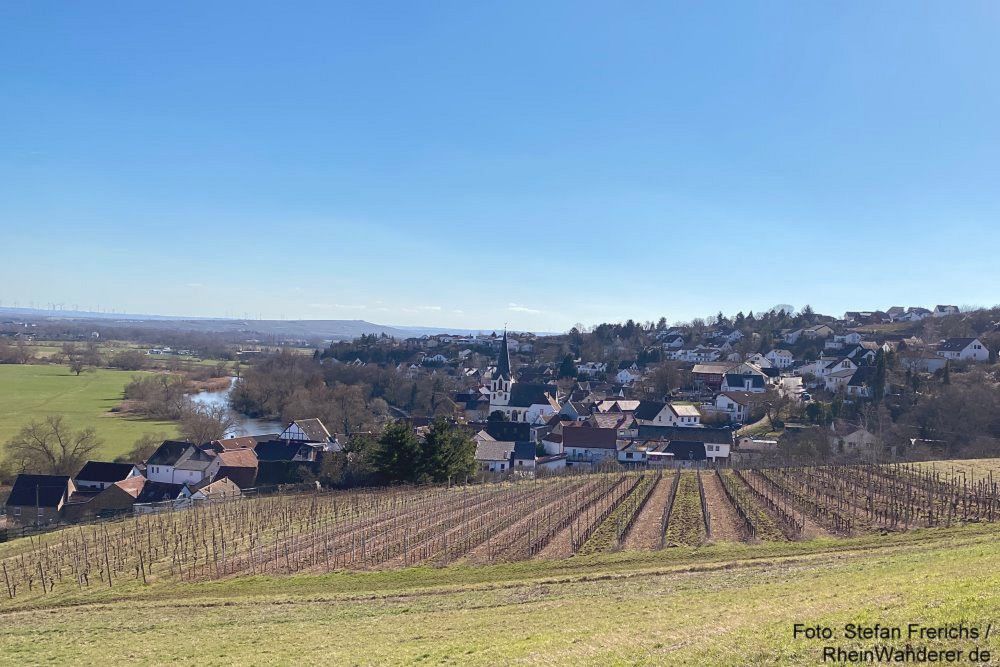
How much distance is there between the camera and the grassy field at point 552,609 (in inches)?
404

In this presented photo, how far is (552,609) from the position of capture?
580 inches

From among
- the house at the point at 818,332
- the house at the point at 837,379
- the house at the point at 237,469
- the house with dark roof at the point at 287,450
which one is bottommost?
the house at the point at 237,469

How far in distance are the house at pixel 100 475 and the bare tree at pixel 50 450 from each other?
3481mm

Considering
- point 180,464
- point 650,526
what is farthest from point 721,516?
point 180,464

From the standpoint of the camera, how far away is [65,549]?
27203mm

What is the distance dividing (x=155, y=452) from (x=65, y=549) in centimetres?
2410

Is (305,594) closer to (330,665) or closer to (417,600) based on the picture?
(417,600)

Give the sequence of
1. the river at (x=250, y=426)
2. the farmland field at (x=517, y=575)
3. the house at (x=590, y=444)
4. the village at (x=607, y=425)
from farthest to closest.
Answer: the river at (x=250, y=426)
the house at (x=590, y=444)
the village at (x=607, y=425)
the farmland field at (x=517, y=575)

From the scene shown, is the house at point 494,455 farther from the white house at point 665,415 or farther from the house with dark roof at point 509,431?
the white house at point 665,415

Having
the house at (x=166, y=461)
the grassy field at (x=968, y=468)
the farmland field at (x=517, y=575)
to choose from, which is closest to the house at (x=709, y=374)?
the grassy field at (x=968, y=468)

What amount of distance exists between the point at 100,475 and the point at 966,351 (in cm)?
8193

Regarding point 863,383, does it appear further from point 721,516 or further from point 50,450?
point 50,450

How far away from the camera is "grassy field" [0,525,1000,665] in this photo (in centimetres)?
1027

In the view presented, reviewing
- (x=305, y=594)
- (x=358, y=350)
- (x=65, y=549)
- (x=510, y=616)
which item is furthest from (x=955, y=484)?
(x=358, y=350)
